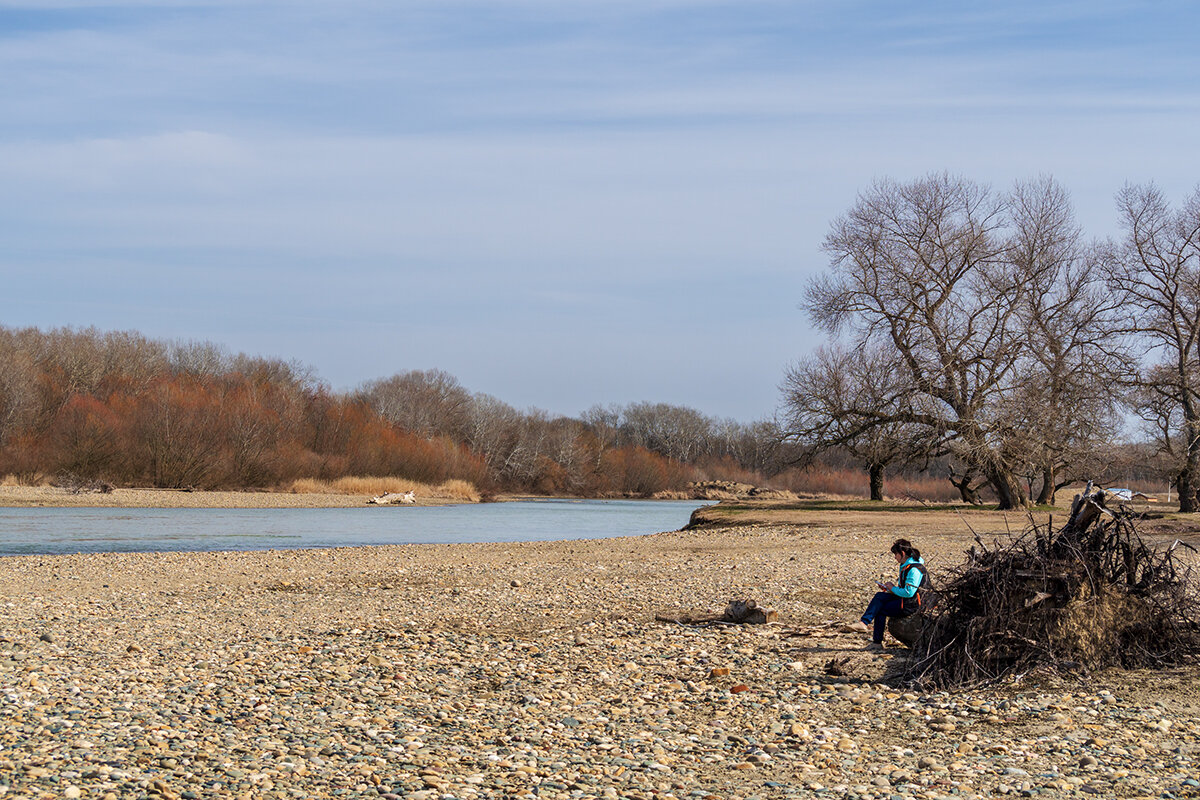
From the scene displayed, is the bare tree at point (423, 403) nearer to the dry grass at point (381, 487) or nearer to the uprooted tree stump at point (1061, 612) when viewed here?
the dry grass at point (381, 487)

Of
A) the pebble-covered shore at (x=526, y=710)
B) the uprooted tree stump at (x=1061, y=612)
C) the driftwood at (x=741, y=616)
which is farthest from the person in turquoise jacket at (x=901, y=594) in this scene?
the driftwood at (x=741, y=616)

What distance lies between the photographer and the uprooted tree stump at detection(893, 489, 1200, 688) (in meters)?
8.97

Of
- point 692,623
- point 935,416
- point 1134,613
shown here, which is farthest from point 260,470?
point 1134,613

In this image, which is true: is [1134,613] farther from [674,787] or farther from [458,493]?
[458,493]

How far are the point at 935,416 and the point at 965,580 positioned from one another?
86.0 feet

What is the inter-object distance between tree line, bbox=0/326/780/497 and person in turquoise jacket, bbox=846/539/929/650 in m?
27.7

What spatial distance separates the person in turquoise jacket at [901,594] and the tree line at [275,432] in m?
27.7

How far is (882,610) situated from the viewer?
10.5m

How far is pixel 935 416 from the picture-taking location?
34.2m

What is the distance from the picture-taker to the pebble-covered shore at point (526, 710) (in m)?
Result: 6.48

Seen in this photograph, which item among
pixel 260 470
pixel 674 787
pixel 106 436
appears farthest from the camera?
pixel 260 470

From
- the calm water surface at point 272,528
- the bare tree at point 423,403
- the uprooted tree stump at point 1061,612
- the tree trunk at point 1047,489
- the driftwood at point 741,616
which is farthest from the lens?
the bare tree at point 423,403

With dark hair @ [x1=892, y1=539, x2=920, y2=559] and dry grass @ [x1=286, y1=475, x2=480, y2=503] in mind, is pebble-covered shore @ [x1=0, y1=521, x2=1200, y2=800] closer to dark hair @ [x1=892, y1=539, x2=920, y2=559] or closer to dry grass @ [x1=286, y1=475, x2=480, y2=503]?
dark hair @ [x1=892, y1=539, x2=920, y2=559]

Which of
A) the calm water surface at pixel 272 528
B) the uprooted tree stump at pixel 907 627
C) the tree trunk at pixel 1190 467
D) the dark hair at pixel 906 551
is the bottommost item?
the calm water surface at pixel 272 528
